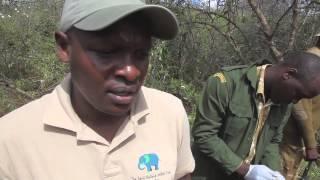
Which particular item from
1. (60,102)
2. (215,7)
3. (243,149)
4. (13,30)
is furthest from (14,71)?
(60,102)

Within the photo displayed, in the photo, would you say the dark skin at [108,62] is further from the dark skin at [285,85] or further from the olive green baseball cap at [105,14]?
the dark skin at [285,85]

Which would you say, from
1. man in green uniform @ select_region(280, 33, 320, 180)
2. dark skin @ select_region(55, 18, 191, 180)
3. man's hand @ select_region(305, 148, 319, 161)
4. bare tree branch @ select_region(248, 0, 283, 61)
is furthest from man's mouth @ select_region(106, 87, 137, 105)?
bare tree branch @ select_region(248, 0, 283, 61)

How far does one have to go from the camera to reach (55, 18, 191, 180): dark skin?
123 cm

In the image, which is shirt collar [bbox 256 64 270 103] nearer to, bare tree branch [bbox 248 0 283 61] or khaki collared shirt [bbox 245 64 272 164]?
khaki collared shirt [bbox 245 64 272 164]

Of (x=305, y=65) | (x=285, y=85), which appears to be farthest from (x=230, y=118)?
(x=305, y=65)

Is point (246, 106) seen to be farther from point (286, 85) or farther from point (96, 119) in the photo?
point (96, 119)

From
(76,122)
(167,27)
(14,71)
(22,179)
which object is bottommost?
(14,71)

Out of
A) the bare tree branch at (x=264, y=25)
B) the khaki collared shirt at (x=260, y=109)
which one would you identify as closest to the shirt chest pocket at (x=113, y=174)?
the khaki collared shirt at (x=260, y=109)

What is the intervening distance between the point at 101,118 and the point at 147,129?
14cm

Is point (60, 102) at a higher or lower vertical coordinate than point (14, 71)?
higher

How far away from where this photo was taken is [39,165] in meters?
1.30

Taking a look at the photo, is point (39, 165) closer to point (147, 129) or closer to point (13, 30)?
point (147, 129)

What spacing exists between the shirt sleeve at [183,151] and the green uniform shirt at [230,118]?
87 centimetres

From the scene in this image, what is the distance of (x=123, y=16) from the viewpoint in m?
1.18
